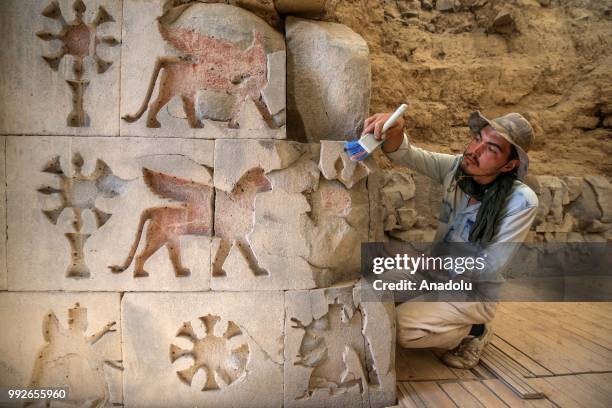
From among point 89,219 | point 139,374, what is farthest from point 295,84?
point 139,374

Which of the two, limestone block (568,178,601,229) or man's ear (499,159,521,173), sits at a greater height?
man's ear (499,159,521,173)

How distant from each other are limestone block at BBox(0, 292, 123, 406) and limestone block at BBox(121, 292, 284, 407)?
9 cm

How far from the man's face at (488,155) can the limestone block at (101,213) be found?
1603mm

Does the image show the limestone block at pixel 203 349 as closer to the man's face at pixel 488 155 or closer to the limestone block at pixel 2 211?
the limestone block at pixel 2 211

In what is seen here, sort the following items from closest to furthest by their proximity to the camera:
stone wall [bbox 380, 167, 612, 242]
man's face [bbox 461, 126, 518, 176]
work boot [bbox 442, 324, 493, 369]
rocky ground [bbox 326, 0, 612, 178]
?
1. man's face [bbox 461, 126, 518, 176]
2. work boot [bbox 442, 324, 493, 369]
3. stone wall [bbox 380, 167, 612, 242]
4. rocky ground [bbox 326, 0, 612, 178]

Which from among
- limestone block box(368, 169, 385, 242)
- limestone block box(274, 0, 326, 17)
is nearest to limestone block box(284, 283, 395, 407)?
limestone block box(368, 169, 385, 242)

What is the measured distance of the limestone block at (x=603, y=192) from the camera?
11.6 ft

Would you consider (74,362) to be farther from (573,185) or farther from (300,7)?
(573,185)

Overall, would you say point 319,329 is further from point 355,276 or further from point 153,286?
point 153,286

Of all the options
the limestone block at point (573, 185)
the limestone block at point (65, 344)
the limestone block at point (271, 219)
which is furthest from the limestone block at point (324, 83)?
the limestone block at point (573, 185)

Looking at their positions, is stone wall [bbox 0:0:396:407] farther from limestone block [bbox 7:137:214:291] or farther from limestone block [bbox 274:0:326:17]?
limestone block [bbox 274:0:326:17]

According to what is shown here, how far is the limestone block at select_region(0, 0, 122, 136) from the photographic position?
1873mm

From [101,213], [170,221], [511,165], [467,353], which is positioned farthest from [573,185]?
[101,213]

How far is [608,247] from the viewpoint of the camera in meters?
3.75
